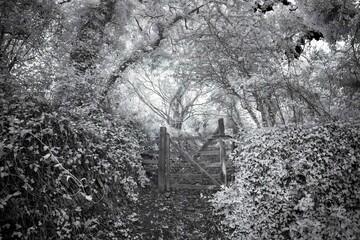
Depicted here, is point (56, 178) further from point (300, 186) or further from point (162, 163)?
point (300, 186)

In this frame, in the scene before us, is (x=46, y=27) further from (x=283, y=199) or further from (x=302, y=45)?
(x=283, y=199)

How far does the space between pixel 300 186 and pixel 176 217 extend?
3.09 meters

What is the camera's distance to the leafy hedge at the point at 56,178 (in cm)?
352

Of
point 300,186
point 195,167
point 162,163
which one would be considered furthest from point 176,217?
point 300,186

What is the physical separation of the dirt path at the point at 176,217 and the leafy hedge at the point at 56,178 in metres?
0.40

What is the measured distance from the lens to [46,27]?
246 inches

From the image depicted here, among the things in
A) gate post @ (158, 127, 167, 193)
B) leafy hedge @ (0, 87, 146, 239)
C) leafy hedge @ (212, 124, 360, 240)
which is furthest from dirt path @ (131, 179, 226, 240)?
leafy hedge @ (212, 124, 360, 240)

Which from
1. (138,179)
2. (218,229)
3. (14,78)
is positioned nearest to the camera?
(14,78)

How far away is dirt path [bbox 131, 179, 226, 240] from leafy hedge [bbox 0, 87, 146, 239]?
398mm

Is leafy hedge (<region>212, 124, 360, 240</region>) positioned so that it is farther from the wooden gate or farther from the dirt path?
the wooden gate

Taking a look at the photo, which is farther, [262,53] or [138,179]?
[138,179]

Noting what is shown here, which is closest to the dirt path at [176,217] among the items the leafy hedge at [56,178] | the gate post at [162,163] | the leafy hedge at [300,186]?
the gate post at [162,163]

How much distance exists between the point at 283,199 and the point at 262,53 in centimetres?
358

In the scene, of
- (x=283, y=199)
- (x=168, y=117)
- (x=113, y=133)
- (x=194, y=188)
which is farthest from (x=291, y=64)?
(x=168, y=117)
